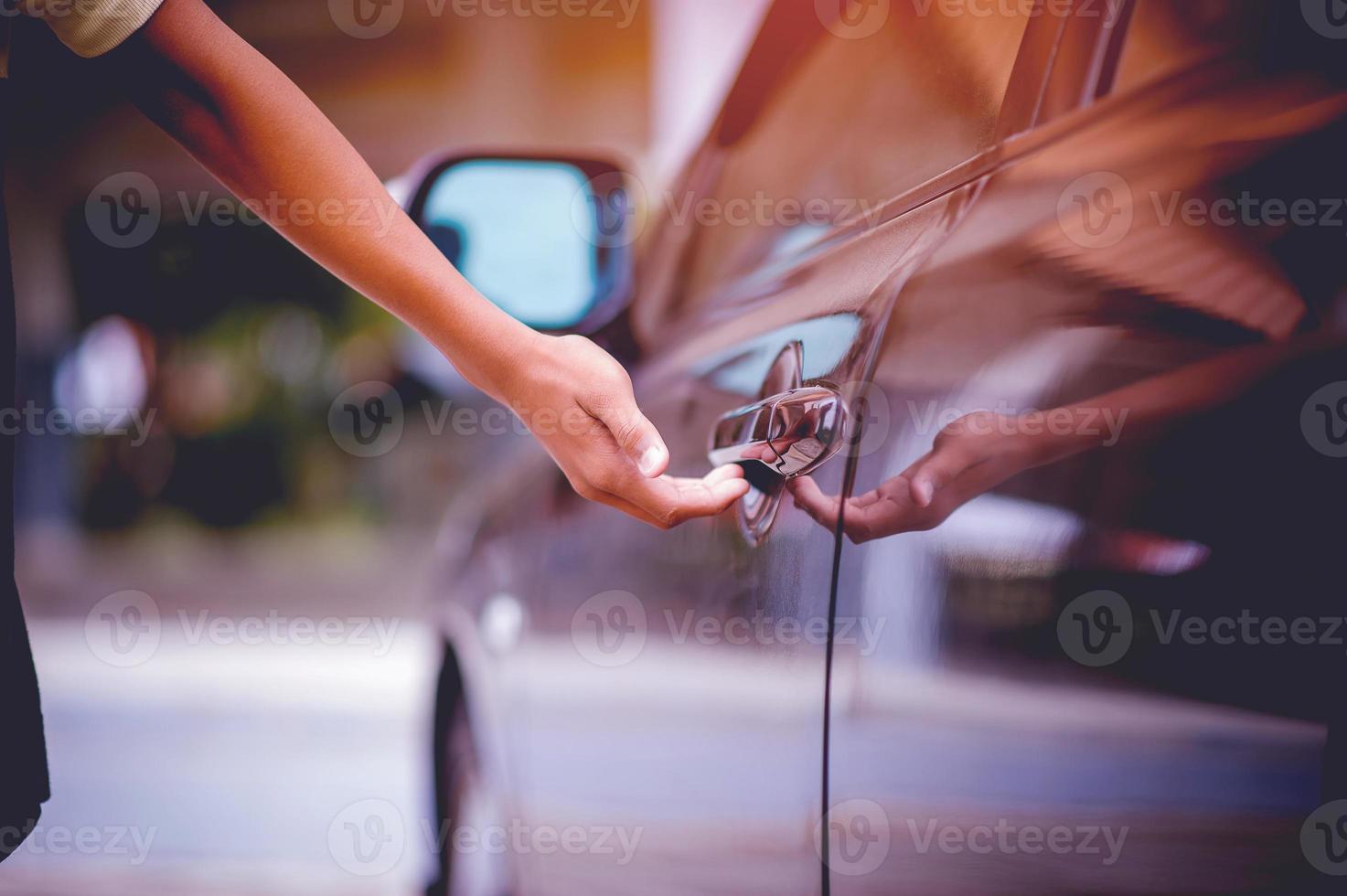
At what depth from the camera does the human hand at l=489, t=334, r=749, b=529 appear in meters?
1.17

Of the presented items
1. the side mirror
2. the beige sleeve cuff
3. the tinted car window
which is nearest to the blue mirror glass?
the side mirror

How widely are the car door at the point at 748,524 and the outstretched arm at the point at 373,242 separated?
0.13m

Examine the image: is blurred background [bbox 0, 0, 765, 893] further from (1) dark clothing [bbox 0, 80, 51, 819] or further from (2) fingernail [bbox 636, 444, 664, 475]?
(2) fingernail [bbox 636, 444, 664, 475]

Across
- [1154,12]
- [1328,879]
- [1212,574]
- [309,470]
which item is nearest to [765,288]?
[1154,12]

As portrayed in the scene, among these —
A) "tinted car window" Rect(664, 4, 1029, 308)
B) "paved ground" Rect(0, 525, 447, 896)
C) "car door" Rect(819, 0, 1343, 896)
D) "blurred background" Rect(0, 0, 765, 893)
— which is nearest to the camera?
"car door" Rect(819, 0, 1343, 896)

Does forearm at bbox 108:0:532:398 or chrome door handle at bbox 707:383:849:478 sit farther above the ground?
forearm at bbox 108:0:532:398

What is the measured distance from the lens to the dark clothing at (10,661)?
1.14 metres

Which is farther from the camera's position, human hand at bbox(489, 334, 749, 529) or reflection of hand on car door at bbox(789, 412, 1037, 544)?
human hand at bbox(489, 334, 749, 529)

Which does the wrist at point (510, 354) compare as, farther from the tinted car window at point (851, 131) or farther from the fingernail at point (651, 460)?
the tinted car window at point (851, 131)

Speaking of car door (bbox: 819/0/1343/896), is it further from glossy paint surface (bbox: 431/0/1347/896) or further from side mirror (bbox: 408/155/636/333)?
side mirror (bbox: 408/155/636/333)

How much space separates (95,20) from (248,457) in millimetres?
14657

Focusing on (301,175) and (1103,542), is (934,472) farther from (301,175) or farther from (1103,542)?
(301,175)

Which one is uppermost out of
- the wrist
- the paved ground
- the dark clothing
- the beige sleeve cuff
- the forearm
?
the beige sleeve cuff

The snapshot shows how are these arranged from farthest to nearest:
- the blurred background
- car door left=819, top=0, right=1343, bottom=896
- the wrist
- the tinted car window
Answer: the blurred background, the wrist, the tinted car window, car door left=819, top=0, right=1343, bottom=896
